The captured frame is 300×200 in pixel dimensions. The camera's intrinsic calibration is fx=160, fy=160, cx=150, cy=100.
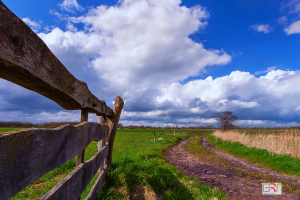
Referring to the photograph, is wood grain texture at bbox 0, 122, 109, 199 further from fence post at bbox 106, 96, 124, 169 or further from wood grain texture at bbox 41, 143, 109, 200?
fence post at bbox 106, 96, 124, 169

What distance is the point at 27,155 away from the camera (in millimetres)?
1051

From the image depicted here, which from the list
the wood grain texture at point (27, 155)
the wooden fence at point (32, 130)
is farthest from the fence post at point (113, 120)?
the wood grain texture at point (27, 155)

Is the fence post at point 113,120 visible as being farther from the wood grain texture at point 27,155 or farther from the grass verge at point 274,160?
the grass verge at point 274,160

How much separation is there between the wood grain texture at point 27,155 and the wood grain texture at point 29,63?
1.42ft

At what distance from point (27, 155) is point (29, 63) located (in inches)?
25.5

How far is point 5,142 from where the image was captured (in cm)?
88

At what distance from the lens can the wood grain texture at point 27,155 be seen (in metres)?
0.90

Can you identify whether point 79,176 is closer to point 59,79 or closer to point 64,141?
point 64,141

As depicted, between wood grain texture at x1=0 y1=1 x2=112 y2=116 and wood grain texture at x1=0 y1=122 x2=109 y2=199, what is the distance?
17.0 inches

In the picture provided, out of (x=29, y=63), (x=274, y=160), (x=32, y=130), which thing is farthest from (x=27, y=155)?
(x=274, y=160)

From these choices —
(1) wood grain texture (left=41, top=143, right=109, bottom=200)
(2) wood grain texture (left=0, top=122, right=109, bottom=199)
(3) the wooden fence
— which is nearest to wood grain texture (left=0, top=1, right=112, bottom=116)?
(3) the wooden fence

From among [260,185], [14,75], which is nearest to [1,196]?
[14,75]

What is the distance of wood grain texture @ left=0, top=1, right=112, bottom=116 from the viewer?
3.26ft

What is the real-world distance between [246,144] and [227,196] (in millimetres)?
13948
